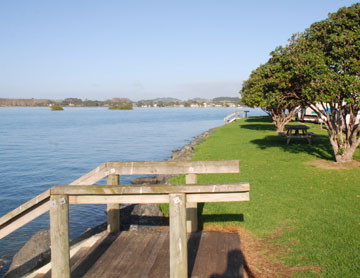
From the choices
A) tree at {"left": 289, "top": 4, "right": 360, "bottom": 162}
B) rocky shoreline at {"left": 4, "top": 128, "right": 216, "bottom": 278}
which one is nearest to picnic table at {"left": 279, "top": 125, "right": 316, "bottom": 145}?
tree at {"left": 289, "top": 4, "right": 360, "bottom": 162}

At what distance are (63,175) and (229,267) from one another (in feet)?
61.4

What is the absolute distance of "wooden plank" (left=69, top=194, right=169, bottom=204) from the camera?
186 inches

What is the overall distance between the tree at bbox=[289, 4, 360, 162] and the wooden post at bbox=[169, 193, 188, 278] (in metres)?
11.0

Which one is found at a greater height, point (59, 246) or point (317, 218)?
point (59, 246)

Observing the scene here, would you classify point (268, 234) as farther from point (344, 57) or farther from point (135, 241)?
point (344, 57)

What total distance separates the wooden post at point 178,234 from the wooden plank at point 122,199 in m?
0.21

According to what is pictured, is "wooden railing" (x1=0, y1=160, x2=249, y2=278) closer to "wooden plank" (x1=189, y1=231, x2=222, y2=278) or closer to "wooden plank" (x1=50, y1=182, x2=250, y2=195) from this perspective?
"wooden plank" (x1=50, y1=182, x2=250, y2=195)

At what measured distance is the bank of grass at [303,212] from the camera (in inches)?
255

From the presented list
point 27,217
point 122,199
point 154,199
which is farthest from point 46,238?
point 154,199

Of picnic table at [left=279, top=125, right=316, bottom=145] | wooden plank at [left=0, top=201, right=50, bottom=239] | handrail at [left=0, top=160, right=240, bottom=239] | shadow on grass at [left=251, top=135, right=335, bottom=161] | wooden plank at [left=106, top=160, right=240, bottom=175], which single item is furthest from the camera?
picnic table at [left=279, top=125, right=316, bottom=145]


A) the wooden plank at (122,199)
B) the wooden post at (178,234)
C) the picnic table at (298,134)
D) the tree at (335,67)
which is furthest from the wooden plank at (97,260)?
the picnic table at (298,134)

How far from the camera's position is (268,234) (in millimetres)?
7801

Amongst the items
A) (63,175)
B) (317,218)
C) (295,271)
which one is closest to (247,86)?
(63,175)

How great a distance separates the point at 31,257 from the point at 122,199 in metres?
5.66
